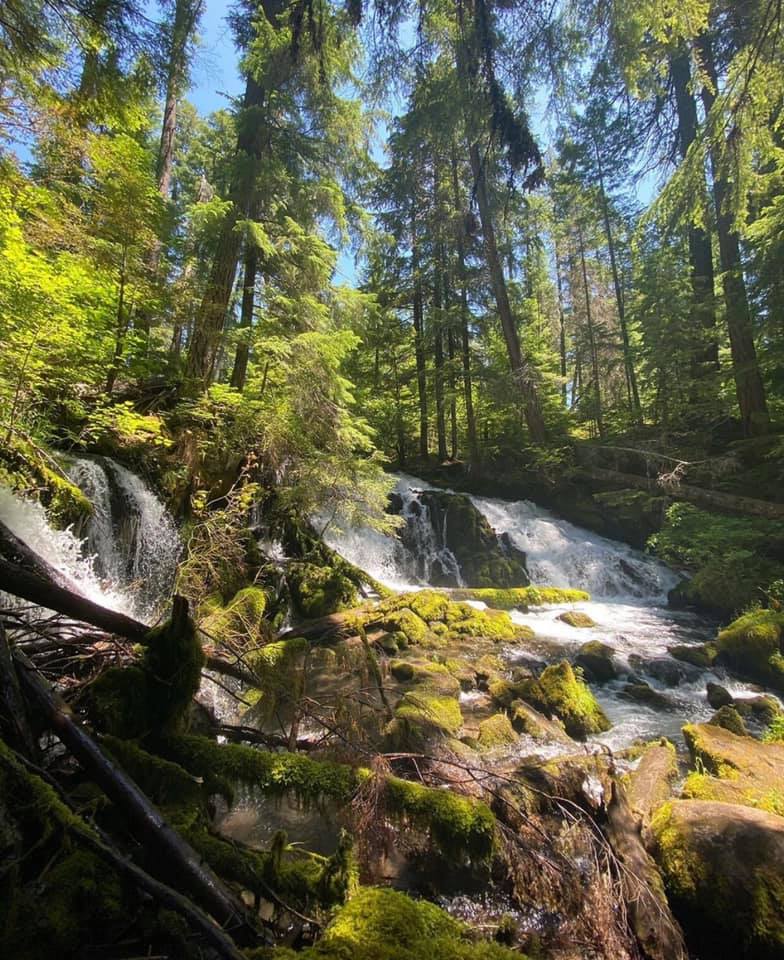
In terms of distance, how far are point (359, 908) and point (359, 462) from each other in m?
8.81

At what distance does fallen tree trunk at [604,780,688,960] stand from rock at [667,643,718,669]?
688 cm

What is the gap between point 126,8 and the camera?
412cm

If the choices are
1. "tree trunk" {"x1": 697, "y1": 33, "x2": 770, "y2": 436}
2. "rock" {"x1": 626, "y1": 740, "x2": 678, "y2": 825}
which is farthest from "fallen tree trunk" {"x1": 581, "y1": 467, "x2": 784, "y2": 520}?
"rock" {"x1": 626, "y1": 740, "x2": 678, "y2": 825}

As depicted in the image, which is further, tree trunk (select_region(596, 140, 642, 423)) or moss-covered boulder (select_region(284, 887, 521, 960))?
tree trunk (select_region(596, 140, 642, 423))

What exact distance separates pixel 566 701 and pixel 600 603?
7784 millimetres

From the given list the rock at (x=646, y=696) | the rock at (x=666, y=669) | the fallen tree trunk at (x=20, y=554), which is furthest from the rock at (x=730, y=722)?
the fallen tree trunk at (x=20, y=554)

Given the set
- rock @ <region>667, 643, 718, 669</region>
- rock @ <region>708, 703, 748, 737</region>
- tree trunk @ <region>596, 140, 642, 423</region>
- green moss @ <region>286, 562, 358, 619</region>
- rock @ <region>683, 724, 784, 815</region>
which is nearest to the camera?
rock @ <region>683, 724, 784, 815</region>

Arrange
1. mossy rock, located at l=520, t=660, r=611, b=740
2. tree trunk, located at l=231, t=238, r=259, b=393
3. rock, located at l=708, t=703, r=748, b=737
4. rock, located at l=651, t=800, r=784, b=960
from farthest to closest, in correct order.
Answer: tree trunk, located at l=231, t=238, r=259, b=393, mossy rock, located at l=520, t=660, r=611, b=740, rock, located at l=708, t=703, r=748, b=737, rock, located at l=651, t=800, r=784, b=960

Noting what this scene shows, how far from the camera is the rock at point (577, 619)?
415 inches

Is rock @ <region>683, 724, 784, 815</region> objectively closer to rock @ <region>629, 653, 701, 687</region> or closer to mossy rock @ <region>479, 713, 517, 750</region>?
mossy rock @ <region>479, 713, 517, 750</region>

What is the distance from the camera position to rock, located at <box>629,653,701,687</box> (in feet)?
26.1

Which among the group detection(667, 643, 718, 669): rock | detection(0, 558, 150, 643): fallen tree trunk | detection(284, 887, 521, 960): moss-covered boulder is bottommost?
detection(667, 643, 718, 669): rock

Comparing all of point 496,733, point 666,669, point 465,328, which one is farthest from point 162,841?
point 465,328

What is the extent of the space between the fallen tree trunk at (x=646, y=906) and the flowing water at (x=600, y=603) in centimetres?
262
